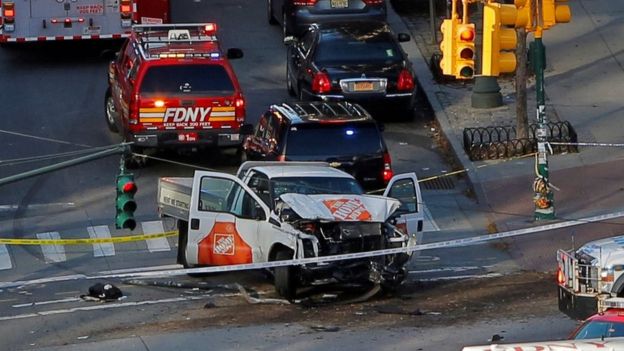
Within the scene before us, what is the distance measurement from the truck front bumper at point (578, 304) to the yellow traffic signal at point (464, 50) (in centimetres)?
316

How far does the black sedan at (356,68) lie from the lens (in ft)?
92.5

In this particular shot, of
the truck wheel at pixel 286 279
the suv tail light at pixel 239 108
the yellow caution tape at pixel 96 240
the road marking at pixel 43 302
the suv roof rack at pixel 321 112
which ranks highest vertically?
the suv roof rack at pixel 321 112

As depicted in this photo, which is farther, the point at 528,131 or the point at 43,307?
the point at 528,131

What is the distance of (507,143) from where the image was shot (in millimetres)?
26500

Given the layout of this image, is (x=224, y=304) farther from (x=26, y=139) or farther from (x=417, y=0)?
(x=417, y=0)

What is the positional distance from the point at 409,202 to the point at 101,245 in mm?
5303

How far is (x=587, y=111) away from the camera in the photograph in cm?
2903

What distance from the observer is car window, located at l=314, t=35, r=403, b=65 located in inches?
1128

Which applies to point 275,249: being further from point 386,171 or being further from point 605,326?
point 605,326

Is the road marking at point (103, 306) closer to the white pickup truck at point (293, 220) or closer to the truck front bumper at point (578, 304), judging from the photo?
the white pickup truck at point (293, 220)

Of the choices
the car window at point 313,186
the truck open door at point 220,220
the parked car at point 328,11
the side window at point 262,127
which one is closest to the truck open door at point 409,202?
the car window at point 313,186

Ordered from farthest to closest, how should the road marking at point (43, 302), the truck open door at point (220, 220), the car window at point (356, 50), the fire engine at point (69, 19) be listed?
1. the fire engine at point (69, 19)
2. the car window at point (356, 50)
3. the truck open door at point (220, 220)
4. the road marking at point (43, 302)

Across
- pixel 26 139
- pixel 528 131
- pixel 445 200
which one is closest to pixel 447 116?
pixel 528 131

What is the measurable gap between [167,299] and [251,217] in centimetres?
149
